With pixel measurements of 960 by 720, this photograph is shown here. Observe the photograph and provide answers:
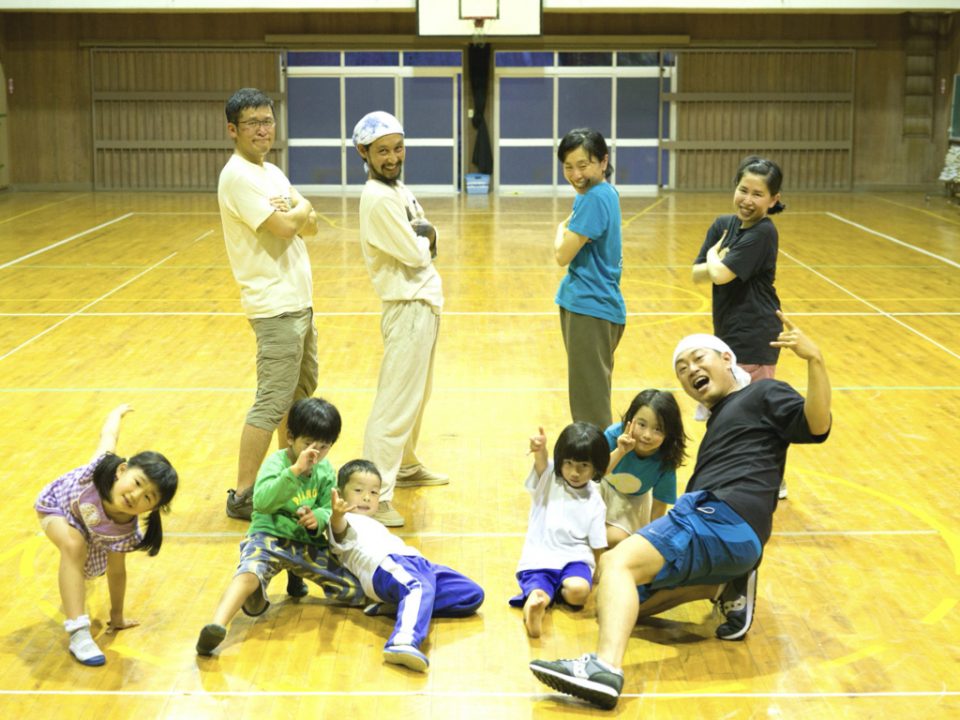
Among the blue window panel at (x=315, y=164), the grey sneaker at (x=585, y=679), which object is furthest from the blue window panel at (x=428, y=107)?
the grey sneaker at (x=585, y=679)

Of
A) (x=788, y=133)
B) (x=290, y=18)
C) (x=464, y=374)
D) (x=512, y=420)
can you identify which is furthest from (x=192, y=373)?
(x=788, y=133)

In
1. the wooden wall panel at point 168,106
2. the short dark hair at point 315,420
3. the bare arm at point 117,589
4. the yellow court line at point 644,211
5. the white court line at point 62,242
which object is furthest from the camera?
the wooden wall panel at point 168,106

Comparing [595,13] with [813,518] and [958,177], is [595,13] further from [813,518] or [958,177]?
[813,518]

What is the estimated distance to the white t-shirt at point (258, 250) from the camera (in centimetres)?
498

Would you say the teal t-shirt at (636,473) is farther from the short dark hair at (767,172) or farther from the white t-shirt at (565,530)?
the short dark hair at (767,172)

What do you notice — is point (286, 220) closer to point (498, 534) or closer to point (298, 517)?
point (298, 517)

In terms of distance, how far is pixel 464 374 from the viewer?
7.77 m

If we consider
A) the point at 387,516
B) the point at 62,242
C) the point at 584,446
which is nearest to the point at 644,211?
the point at 62,242

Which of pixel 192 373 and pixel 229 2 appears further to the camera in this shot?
pixel 229 2

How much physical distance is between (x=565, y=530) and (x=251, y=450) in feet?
4.75

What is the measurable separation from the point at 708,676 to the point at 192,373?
4.81 metres

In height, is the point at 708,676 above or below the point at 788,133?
below

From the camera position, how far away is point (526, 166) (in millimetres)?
20969

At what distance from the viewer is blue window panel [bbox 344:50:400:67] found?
806 inches
